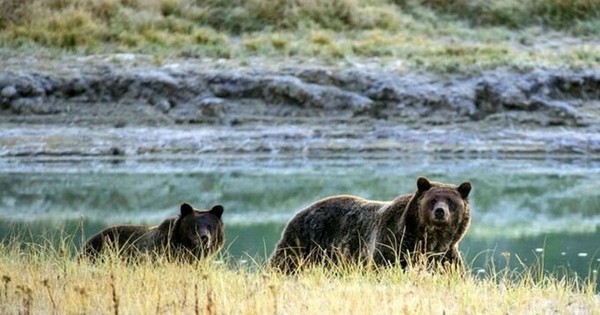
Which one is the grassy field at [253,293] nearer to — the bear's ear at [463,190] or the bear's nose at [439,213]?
the bear's nose at [439,213]

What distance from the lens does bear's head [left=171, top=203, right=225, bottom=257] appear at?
443 inches

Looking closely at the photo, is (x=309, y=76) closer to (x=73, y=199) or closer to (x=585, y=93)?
(x=585, y=93)

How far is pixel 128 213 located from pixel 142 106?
24.7 ft

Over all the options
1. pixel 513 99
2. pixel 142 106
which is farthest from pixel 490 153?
pixel 142 106

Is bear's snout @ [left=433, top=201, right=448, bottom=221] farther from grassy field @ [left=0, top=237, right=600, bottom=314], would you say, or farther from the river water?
the river water

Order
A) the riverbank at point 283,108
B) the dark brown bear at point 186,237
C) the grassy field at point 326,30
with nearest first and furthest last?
1. the dark brown bear at point 186,237
2. the riverbank at point 283,108
3. the grassy field at point 326,30

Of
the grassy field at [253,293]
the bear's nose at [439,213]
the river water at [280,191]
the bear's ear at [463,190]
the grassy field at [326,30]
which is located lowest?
the river water at [280,191]

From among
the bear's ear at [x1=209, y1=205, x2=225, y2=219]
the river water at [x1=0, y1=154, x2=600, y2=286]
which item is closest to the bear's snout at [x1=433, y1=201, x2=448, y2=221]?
the bear's ear at [x1=209, y1=205, x2=225, y2=219]

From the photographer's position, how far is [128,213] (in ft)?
61.1

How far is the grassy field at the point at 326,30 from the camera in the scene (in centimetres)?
2848

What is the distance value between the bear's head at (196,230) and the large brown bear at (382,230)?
→ 1.69 ft

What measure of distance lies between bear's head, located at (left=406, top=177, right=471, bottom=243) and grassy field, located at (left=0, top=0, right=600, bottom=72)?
17.3 meters

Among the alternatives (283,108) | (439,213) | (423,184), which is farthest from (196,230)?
(283,108)

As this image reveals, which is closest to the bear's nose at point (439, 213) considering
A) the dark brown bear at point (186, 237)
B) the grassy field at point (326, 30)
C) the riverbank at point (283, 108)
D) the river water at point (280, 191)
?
the dark brown bear at point (186, 237)
